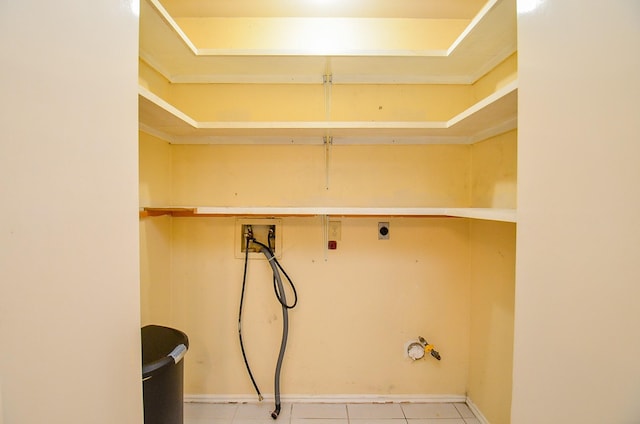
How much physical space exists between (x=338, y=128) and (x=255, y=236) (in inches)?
Answer: 32.6

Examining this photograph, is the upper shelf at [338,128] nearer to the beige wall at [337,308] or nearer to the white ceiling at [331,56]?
the white ceiling at [331,56]

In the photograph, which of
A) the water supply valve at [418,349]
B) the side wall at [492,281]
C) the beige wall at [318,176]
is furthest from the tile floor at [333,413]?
the beige wall at [318,176]

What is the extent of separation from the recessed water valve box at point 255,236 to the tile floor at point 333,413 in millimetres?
916

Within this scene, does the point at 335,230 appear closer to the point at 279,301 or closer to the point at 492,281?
the point at 279,301

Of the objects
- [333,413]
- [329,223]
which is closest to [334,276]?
[329,223]

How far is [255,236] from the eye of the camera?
1.65 m

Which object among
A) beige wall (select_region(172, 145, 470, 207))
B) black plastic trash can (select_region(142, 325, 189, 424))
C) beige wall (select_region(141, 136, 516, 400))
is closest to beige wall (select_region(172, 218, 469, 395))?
beige wall (select_region(141, 136, 516, 400))

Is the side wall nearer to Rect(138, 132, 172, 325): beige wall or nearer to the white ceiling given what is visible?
the white ceiling
